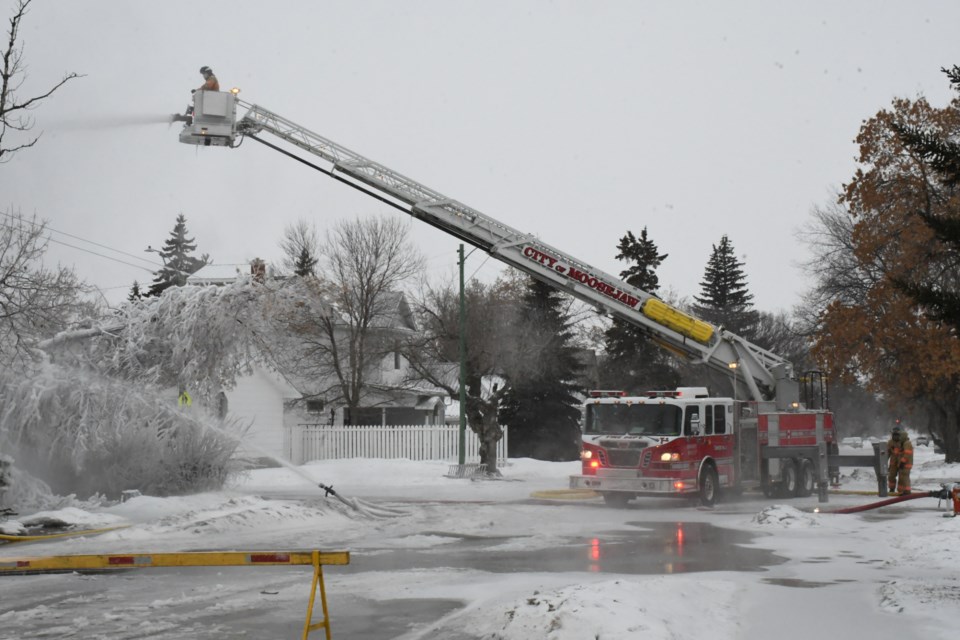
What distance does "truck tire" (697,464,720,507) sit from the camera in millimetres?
19531

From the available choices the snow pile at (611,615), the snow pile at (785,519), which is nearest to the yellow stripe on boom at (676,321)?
the snow pile at (785,519)

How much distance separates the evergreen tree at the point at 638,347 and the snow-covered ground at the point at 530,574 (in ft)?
91.0

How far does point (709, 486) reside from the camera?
19.8 meters

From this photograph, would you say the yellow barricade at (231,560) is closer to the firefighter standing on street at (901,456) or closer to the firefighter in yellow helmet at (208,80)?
the firefighter in yellow helmet at (208,80)

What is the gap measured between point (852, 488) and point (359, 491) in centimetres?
1317

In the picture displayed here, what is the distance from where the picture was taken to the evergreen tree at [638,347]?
48.5m

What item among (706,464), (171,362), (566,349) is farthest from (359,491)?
(566,349)

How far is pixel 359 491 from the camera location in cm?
2528

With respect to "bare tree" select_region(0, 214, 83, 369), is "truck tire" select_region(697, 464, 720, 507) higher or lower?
lower

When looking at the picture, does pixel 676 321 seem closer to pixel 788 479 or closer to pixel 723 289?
pixel 788 479

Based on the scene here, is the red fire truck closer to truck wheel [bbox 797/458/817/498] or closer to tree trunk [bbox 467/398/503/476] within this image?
truck wheel [bbox 797/458/817/498]

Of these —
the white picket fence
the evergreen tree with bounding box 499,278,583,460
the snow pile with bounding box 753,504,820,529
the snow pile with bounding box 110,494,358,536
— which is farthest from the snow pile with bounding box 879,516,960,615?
the evergreen tree with bounding box 499,278,583,460

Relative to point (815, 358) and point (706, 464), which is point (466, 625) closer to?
point (706, 464)

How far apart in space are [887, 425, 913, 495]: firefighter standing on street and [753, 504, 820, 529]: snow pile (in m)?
6.57
